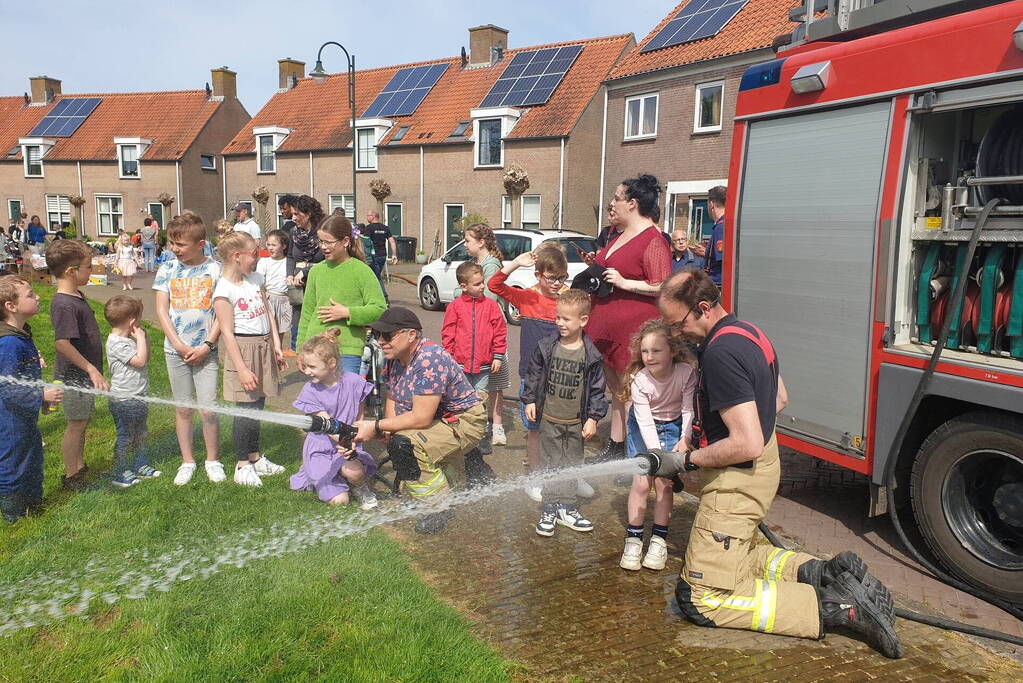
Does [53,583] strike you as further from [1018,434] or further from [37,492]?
[1018,434]

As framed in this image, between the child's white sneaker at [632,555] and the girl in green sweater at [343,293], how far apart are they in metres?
2.47

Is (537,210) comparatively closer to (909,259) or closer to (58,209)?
(909,259)

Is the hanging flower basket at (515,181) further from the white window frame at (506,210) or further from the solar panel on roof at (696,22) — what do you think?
the solar panel on roof at (696,22)

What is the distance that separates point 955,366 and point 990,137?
1.25 m

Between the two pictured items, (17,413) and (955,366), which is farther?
(17,413)

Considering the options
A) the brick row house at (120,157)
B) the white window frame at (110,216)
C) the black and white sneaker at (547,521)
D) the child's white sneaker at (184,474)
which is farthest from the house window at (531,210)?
the white window frame at (110,216)

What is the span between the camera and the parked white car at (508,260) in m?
14.6

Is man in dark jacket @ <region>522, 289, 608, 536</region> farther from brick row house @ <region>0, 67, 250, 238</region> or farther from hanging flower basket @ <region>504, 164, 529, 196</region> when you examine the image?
brick row house @ <region>0, 67, 250, 238</region>

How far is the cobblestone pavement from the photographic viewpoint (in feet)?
11.4

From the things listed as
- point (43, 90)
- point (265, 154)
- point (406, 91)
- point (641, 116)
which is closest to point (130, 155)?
point (265, 154)

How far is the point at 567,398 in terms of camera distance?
4957 mm

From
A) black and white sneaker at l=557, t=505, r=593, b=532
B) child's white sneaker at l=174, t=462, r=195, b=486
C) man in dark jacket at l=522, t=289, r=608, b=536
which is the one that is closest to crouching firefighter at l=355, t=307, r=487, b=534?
man in dark jacket at l=522, t=289, r=608, b=536

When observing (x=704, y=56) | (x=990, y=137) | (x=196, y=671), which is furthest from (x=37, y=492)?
(x=704, y=56)

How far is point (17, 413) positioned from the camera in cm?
466
